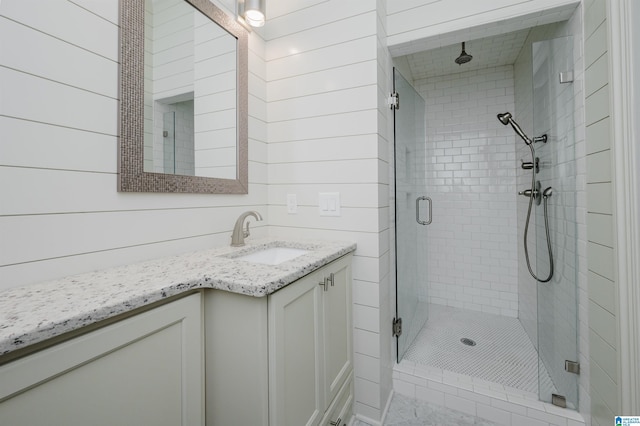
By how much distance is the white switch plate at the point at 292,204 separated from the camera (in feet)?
5.66

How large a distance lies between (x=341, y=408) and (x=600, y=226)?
1.49 m

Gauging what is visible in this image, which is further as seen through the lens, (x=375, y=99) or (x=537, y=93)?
(x=537, y=93)

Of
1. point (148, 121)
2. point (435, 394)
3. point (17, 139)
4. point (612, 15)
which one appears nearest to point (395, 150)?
point (612, 15)

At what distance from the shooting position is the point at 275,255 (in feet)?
5.01

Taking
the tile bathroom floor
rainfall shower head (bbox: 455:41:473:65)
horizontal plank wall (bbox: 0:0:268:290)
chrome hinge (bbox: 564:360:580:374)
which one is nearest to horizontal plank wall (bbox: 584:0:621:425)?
chrome hinge (bbox: 564:360:580:374)

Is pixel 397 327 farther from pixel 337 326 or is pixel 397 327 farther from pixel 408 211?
pixel 408 211

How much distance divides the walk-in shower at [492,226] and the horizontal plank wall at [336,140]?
0.37m

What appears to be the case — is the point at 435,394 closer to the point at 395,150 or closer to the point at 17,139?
the point at 395,150

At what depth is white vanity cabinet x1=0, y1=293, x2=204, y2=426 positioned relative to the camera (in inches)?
21.1

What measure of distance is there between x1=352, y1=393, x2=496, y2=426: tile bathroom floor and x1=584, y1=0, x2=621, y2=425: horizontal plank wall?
1.88ft

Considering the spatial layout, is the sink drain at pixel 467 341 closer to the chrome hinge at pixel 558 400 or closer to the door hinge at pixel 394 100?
the chrome hinge at pixel 558 400

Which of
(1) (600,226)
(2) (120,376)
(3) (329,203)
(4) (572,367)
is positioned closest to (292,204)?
(3) (329,203)

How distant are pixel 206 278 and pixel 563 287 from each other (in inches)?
74.1

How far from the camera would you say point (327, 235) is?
1.62m
